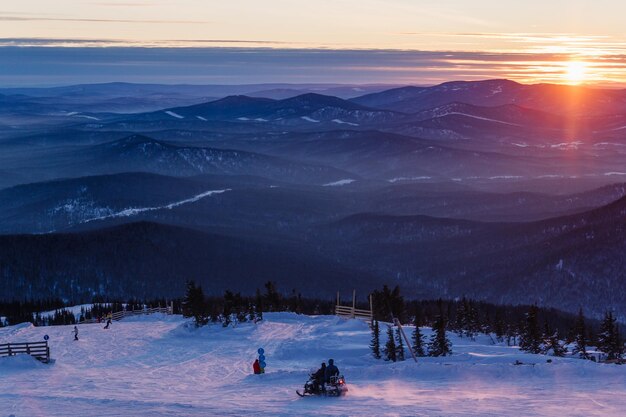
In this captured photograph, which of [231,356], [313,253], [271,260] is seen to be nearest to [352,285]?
[271,260]

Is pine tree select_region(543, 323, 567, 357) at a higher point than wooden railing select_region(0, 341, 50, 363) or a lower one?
higher

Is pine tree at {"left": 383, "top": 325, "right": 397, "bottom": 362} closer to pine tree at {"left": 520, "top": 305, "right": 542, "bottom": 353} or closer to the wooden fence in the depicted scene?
pine tree at {"left": 520, "top": 305, "right": 542, "bottom": 353}

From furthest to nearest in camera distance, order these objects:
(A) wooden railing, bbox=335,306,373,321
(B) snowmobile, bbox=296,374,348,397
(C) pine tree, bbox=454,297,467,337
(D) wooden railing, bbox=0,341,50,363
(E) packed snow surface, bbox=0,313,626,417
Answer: (A) wooden railing, bbox=335,306,373,321
(C) pine tree, bbox=454,297,467,337
(D) wooden railing, bbox=0,341,50,363
(B) snowmobile, bbox=296,374,348,397
(E) packed snow surface, bbox=0,313,626,417

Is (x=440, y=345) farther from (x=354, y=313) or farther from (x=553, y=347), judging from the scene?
(x=354, y=313)

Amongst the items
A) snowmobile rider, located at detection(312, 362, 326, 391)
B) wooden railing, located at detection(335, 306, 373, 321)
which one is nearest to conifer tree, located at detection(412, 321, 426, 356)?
wooden railing, located at detection(335, 306, 373, 321)

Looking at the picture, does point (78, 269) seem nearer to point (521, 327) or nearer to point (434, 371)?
point (521, 327)

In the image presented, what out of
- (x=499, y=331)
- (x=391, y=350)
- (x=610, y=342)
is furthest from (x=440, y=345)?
(x=499, y=331)
